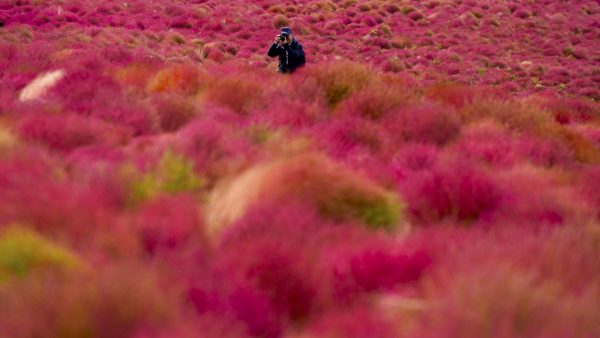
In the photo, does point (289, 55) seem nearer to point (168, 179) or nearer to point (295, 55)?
point (295, 55)

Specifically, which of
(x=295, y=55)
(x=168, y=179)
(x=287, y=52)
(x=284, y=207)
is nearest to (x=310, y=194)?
(x=284, y=207)

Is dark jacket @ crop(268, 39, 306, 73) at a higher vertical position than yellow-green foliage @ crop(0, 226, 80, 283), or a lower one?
lower

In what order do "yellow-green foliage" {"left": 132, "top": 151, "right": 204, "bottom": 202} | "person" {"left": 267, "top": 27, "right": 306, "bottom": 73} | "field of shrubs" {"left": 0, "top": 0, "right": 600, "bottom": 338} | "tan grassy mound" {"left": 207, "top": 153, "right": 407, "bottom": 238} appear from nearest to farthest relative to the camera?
"field of shrubs" {"left": 0, "top": 0, "right": 600, "bottom": 338}, "tan grassy mound" {"left": 207, "top": 153, "right": 407, "bottom": 238}, "yellow-green foliage" {"left": 132, "top": 151, "right": 204, "bottom": 202}, "person" {"left": 267, "top": 27, "right": 306, "bottom": 73}

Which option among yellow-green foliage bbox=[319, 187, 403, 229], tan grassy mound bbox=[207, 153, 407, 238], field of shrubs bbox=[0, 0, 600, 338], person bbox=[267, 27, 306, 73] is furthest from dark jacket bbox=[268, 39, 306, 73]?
yellow-green foliage bbox=[319, 187, 403, 229]

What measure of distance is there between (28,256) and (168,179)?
1689 millimetres

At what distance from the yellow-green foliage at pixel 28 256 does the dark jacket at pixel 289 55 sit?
832 centimetres

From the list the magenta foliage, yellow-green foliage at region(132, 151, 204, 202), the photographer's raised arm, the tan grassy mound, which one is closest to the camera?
the tan grassy mound

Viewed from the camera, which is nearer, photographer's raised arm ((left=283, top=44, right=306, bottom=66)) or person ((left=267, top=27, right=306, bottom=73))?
person ((left=267, top=27, right=306, bottom=73))

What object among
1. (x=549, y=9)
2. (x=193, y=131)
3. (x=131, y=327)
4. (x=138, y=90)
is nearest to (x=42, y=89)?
(x=138, y=90)

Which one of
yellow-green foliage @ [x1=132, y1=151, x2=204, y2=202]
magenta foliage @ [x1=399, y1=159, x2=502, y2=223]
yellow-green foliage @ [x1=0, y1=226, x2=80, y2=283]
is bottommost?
magenta foliage @ [x1=399, y1=159, x2=502, y2=223]

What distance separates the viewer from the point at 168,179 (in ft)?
15.4

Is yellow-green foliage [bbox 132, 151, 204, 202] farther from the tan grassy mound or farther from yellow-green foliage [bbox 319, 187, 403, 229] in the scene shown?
yellow-green foliage [bbox 319, 187, 403, 229]

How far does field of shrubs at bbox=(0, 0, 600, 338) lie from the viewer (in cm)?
279

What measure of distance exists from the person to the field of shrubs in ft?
7.21
